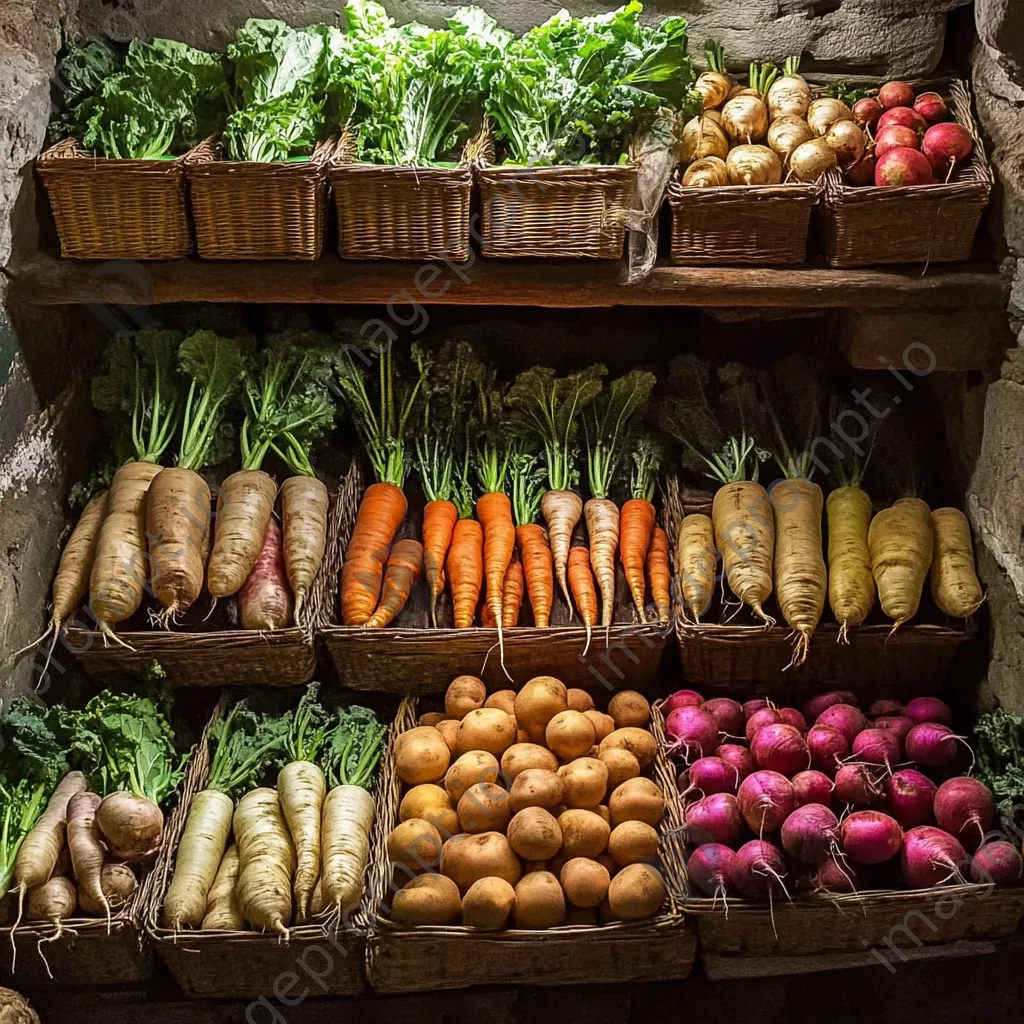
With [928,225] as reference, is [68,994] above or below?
below

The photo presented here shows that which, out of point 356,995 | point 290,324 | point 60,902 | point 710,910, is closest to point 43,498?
point 290,324

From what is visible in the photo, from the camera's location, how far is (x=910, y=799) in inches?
96.7

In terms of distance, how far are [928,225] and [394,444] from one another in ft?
5.18

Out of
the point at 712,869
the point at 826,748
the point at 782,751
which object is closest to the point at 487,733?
the point at 712,869

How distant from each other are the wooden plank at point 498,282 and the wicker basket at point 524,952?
138cm

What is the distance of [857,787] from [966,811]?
24 centimetres

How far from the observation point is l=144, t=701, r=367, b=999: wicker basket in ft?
7.43

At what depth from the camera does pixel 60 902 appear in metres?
2.27

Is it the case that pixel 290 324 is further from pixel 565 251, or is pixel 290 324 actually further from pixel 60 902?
pixel 60 902

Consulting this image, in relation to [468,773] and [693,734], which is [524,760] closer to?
[468,773]

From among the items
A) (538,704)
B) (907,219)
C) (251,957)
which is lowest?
(251,957)

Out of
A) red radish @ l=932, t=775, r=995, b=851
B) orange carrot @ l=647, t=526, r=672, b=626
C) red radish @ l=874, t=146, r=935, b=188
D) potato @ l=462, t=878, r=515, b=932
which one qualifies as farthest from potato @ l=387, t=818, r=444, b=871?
red radish @ l=874, t=146, r=935, b=188

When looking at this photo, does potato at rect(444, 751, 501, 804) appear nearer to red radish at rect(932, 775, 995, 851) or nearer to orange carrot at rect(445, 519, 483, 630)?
orange carrot at rect(445, 519, 483, 630)

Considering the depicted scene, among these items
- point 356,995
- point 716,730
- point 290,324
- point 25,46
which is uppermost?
point 25,46
